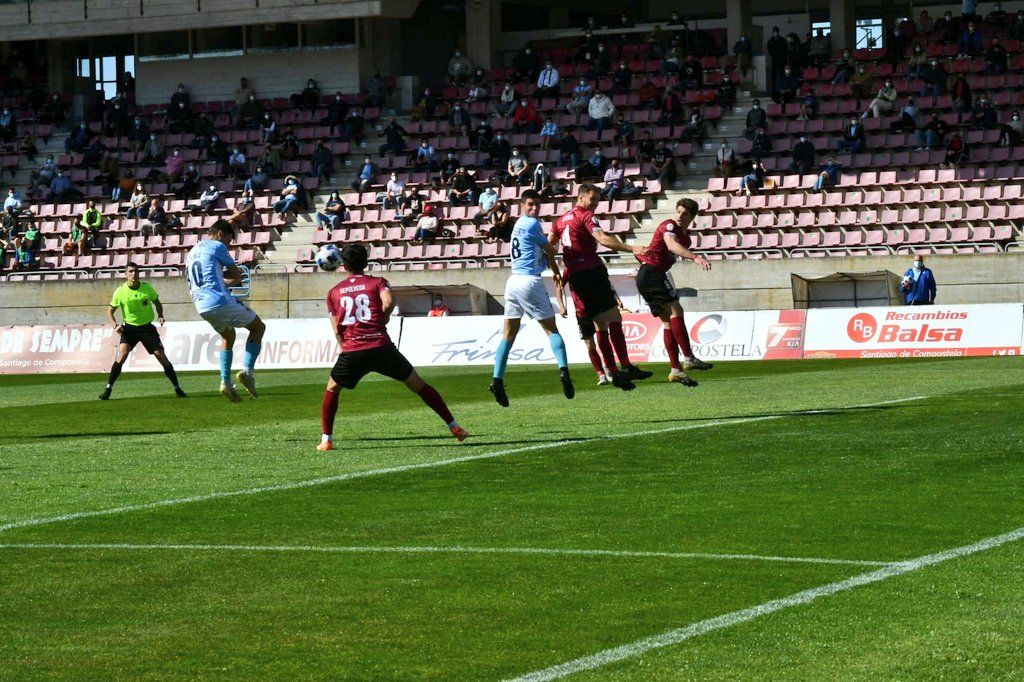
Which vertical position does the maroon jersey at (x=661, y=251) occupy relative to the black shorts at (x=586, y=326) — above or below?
above

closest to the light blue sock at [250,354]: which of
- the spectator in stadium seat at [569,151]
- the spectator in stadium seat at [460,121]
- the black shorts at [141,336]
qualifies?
the black shorts at [141,336]

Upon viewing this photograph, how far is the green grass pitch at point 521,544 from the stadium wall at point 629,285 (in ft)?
58.9

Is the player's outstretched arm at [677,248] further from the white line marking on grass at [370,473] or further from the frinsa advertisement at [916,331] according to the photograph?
the frinsa advertisement at [916,331]

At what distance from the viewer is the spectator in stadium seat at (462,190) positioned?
4271 cm

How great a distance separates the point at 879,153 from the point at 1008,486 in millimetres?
30973

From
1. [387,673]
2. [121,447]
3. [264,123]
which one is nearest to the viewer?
[387,673]

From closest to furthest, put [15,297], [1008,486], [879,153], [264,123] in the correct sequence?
[1008,486] → [879,153] → [15,297] → [264,123]

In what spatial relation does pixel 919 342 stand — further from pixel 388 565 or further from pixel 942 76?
pixel 388 565

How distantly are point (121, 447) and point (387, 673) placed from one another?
29.7ft

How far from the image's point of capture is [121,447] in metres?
14.6

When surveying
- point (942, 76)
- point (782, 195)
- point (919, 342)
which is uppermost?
point (942, 76)

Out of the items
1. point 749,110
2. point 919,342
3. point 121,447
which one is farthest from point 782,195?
point 121,447

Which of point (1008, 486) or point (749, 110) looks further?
point (749, 110)

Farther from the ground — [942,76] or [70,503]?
[942,76]
